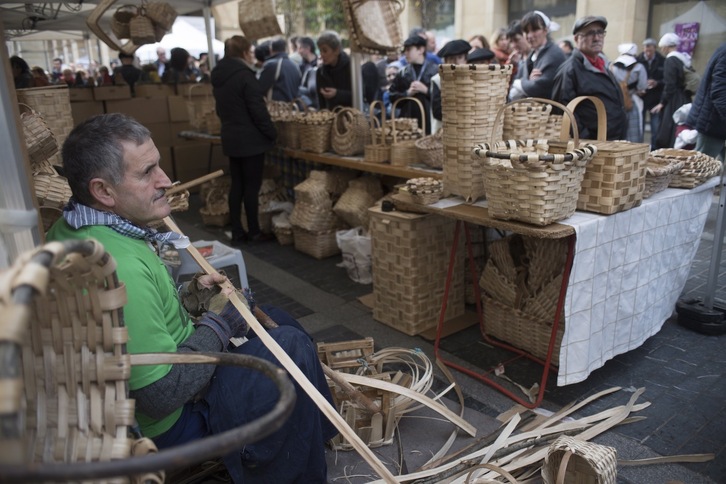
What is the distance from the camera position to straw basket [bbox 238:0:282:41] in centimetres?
522

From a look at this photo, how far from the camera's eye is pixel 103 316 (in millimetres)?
1112

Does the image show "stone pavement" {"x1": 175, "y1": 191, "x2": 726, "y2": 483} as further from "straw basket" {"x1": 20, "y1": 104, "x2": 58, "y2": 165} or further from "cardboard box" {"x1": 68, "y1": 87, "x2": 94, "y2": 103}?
"cardboard box" {"x1": 68, "y1": 87, "x2": 94, "y2": 103}

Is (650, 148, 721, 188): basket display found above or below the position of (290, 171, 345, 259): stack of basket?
above

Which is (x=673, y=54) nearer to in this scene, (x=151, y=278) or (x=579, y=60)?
(x=579, y=60)

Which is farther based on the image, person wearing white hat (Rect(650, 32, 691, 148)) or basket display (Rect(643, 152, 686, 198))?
person wearing white hat (Rect(650, 32, 691, 148))

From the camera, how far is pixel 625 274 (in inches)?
103

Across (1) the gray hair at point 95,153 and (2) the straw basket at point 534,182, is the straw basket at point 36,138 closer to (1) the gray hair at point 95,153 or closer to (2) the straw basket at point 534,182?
(1) the gray hair at point 95,153

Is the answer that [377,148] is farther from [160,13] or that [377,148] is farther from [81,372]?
[81,372]

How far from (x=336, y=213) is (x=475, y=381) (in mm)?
2106

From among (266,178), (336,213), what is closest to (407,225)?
(336,213)

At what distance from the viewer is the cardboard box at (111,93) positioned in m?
7.07

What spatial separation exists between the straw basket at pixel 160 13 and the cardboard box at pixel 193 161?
2899mm

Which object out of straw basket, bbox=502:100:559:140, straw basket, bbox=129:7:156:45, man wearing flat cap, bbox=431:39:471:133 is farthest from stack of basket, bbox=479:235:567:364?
straw basket, bbox=129:7:156:45

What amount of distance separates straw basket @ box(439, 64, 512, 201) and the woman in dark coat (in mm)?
2400
